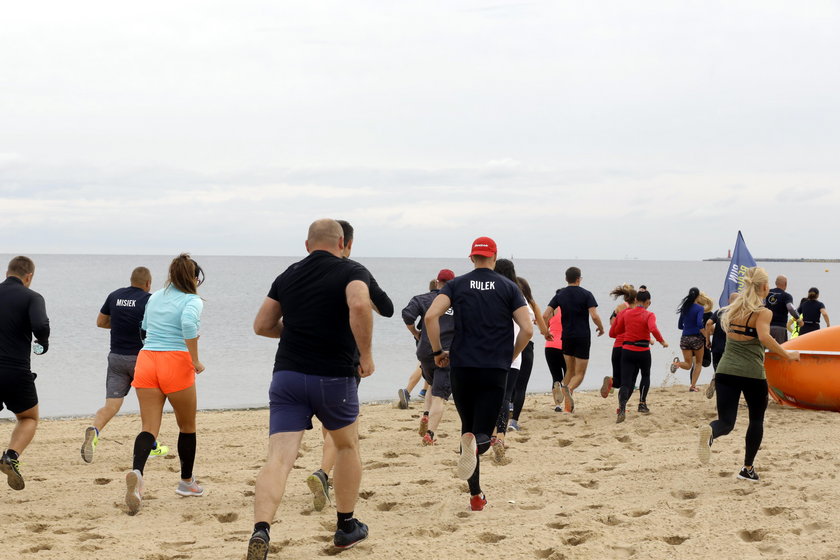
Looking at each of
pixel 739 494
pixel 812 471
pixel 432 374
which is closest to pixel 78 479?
pixel 432 374

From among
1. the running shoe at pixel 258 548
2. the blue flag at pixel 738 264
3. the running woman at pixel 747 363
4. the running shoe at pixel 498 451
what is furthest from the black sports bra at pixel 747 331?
the blue flag at pixel 738 264

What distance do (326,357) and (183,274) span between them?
181 cm

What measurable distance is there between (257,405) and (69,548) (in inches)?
336

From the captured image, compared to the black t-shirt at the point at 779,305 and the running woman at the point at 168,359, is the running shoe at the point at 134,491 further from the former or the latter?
the black t-shirt at the point at 779,305

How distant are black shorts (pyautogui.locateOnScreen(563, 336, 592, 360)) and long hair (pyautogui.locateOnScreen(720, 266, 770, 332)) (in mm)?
3604

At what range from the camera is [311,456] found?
7.51 meters

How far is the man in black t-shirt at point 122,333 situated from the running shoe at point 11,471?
2.21 feet

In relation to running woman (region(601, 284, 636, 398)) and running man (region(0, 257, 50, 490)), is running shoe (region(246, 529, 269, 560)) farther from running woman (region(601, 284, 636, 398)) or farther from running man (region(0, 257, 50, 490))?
running woman (region(601, 284, 636, 398))

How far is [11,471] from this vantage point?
5.80m

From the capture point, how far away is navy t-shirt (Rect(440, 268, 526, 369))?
5.42m

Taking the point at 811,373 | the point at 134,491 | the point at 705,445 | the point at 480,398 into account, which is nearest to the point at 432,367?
the point at 480,398

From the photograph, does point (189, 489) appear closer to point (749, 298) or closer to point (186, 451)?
point (186, 451)

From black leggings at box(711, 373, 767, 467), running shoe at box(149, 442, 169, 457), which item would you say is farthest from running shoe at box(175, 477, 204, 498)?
black leggings at box(711, 373, 767, 467)

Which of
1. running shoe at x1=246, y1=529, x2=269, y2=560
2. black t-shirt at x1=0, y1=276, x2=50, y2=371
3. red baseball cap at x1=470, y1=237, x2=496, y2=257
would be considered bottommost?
running shoe at x1=246, y1=529, x2=269, y2=560
